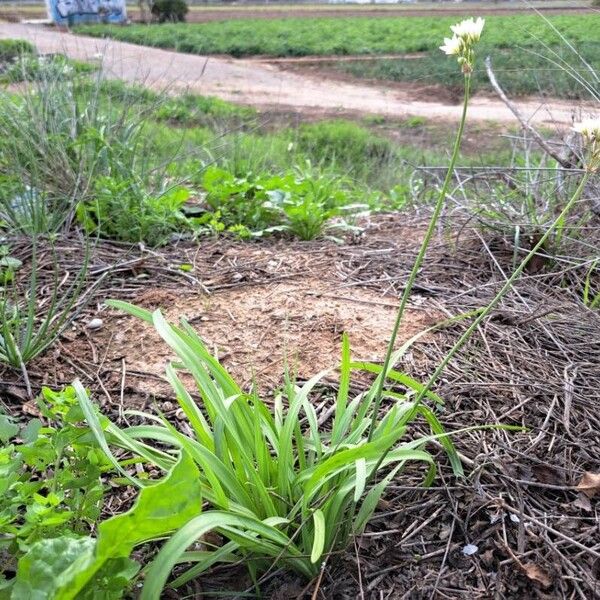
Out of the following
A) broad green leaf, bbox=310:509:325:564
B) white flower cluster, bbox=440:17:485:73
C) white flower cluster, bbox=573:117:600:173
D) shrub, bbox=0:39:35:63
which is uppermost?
shrub, bbox=0:39:35:63

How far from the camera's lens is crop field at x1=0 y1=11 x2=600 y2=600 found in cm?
124

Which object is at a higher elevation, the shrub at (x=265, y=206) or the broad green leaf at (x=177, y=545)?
the shrub at (x=265, y=206)

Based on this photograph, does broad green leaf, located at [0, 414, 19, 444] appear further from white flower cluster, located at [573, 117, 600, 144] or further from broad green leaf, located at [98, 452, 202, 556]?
white flower cluster, located at [573, 117, 600, 144]

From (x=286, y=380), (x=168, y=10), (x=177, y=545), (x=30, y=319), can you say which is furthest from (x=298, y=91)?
(x=177, y=545)

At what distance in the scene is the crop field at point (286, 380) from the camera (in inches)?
48.9

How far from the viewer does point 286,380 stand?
5.00 ft

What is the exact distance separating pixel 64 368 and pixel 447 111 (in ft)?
40.6

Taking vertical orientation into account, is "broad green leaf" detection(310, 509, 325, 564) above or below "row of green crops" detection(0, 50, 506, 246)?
below

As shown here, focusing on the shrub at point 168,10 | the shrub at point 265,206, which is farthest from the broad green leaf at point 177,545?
the shrub at point 168,10

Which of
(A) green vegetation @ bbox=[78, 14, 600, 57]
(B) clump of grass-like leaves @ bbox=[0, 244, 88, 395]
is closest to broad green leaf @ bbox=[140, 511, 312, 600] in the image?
(B) clump of grass-like leaves @ bbox=[0, 244, 88, 395]

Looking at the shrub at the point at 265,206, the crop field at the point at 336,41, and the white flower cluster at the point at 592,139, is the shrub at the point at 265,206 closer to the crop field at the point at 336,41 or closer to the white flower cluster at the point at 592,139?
the white flower cluster at the point at 592,139

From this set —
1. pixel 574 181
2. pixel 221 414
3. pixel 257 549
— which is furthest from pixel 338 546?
pixel 574 181

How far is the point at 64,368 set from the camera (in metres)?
1.95

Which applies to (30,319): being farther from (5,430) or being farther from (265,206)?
(265,206)
